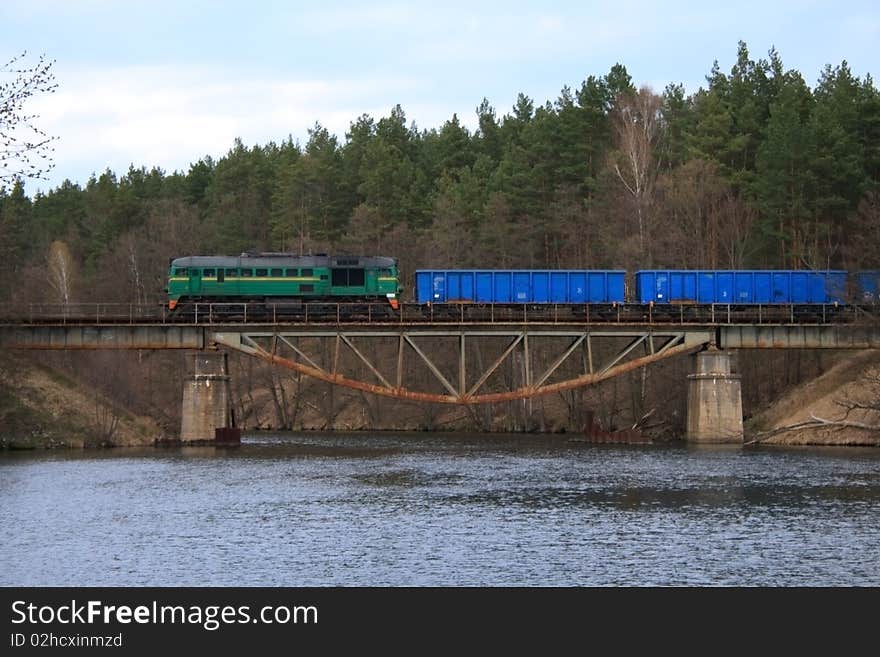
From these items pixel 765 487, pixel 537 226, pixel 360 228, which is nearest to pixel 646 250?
pixel 537 226

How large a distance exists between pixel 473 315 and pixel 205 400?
18.1 metres

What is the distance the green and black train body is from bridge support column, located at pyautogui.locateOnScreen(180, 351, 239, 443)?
4794 millimetres

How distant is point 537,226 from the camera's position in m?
124

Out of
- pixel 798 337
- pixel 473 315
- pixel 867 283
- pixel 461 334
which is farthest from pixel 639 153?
pixel 461 334

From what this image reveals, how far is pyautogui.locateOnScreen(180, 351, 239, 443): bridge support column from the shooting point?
8006cm

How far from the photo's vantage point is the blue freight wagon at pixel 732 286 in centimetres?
8706

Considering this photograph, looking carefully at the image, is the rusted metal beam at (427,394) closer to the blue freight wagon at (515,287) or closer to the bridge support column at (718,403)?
the bridge support column at (718,403)

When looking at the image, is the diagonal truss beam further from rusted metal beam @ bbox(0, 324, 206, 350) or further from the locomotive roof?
the locomotive roof

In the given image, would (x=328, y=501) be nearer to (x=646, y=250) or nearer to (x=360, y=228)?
(x=646, y=250)

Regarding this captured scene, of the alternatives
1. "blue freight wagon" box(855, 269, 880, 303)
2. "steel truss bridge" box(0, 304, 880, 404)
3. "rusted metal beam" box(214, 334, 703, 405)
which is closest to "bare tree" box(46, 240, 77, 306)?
"steel truss bridge" box(0, 304, 880, 404)

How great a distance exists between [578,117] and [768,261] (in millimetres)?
25088

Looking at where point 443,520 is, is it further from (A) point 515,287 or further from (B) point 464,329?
(A) point 515,287

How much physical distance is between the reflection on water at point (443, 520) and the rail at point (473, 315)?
1101cm

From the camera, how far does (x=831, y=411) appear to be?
81.7 m
